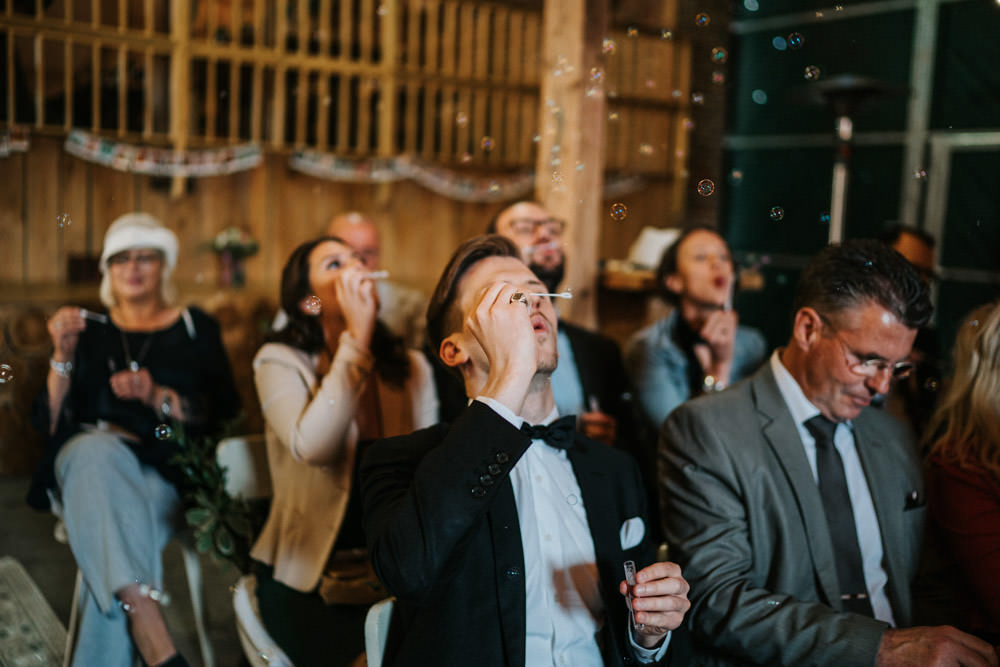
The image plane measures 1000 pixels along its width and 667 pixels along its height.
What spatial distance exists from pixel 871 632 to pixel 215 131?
4.17 metres

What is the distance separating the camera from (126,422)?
2025mm

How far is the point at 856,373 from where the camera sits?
5.26 ft

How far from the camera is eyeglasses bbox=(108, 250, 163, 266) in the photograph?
209cm

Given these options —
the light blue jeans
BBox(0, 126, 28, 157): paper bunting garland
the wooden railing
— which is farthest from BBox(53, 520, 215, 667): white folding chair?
the wooden railing

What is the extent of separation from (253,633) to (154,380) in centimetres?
72

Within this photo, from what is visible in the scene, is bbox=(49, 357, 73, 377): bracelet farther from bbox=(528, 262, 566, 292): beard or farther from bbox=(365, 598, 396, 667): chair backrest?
bbox=(528, 262, 566, 292): beard

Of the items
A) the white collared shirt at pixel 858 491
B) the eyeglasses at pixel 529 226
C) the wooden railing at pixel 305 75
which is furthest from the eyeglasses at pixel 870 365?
the wooden railing at pixel 305 75

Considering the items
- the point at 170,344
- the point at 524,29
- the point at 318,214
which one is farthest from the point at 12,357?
the point at 524,29

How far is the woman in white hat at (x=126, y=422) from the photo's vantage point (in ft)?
5.88

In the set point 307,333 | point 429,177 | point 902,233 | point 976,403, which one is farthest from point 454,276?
point 429,177

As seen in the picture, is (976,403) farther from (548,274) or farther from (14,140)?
(14,140)

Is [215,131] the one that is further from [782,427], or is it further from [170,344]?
[782,427]

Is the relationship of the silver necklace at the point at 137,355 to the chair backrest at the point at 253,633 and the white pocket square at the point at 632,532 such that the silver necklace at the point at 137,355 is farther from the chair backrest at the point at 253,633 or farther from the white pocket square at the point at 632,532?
the white pocket square at the point at 632,532

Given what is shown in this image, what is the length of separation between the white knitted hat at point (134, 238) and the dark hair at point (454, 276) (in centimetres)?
96
